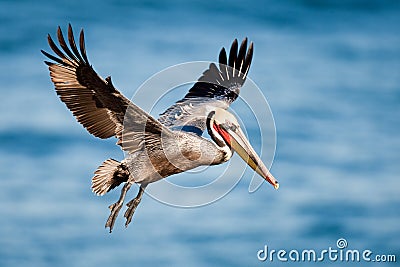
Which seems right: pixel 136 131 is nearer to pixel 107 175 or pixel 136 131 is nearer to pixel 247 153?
pixel 107 175

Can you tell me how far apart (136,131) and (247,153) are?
1661 millimetres

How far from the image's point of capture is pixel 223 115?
1427 centimetres

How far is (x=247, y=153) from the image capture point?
14.0m

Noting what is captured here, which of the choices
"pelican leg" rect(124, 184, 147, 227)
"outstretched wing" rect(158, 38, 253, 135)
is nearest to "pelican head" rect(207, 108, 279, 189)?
"outstretched wing" rect(158, 38, 253, 135)

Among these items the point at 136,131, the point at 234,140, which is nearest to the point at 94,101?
the point at 136,131

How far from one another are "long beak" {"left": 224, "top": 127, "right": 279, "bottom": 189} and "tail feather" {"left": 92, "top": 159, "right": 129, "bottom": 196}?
60.3 inches

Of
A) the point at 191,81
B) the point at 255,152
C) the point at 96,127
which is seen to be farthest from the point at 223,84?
the point at 96,127

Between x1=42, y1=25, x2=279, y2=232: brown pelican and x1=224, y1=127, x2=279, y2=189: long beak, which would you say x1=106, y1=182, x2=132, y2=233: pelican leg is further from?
x1=224, y1=127, x2=279, y2=189: long beak

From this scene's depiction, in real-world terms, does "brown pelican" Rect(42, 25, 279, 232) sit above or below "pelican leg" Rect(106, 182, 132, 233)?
above

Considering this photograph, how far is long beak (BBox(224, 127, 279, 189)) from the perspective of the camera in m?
13.9

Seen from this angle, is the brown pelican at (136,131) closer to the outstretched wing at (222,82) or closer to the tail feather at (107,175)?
the tail feather at (107,175)

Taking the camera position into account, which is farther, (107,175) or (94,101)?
(107,175)

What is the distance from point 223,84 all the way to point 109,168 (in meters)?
2.55

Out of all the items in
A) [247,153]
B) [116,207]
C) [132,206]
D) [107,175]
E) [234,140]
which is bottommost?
[116,207]
